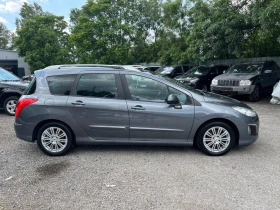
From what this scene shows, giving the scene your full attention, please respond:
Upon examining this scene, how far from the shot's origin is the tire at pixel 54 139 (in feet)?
15.1

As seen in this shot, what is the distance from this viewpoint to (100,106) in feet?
14.8

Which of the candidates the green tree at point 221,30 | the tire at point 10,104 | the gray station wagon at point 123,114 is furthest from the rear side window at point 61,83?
the green tree at point 221,30

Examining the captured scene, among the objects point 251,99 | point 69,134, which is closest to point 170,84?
point 69,134

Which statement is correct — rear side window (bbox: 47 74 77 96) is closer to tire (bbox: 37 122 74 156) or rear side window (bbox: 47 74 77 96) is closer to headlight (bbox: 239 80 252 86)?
tire (bbox: 37 122 74 156)

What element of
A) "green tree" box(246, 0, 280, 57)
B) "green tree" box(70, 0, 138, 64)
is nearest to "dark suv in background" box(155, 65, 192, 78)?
"green tree" box(246, 0, 280, 57)

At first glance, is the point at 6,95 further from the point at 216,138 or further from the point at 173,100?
the point at 216,138

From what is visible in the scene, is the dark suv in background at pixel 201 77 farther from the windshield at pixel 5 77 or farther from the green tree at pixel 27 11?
the green tree at pixel 27 11

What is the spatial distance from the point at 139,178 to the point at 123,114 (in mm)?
1220

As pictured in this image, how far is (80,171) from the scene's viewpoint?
13.2 feet

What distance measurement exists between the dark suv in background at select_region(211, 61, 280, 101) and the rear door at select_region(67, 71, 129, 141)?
22.8 feet

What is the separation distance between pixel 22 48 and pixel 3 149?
96.7 feet

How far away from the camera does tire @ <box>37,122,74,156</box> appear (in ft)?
15.1

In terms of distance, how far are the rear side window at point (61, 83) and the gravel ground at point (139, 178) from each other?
1.20 meters

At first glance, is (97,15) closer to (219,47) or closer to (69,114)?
(219,47)
